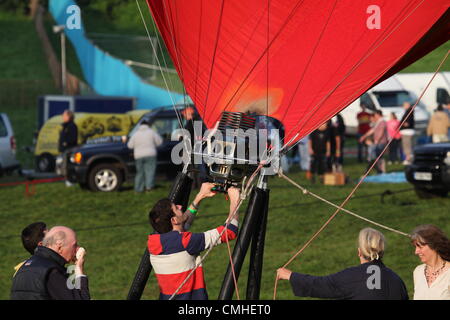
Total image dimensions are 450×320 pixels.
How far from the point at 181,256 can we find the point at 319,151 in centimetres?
1440

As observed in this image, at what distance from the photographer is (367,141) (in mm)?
23234

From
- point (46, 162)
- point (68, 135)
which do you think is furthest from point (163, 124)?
point (46, 162)

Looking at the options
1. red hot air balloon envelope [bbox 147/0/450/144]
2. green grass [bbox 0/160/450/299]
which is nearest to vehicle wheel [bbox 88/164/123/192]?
green grass [bbox 0/160/450/299]

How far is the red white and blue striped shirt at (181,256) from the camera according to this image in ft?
23.8

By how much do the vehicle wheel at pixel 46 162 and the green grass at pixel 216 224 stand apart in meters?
3.07

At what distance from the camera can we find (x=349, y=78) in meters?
8.14

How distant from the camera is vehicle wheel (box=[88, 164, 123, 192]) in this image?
66.8ft

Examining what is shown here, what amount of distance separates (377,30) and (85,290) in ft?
11.0

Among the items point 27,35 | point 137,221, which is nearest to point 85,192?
point 137,221

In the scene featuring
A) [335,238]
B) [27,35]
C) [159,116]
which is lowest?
[335,238]

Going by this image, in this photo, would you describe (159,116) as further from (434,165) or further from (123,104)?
(123,104)

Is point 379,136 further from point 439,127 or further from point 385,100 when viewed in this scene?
point 385,100

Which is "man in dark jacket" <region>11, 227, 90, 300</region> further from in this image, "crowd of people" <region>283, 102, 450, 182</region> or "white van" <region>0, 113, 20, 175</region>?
"white van" <region>0, 113, 20, 175</region>

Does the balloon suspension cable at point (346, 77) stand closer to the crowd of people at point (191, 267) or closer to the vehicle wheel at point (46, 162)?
the crowd of people at point (191, 267)
